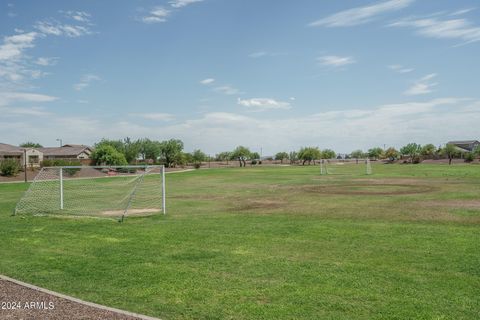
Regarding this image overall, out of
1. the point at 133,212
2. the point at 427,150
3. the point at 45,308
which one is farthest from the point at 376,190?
the point at 427,150

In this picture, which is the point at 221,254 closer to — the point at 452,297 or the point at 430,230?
the point at 452,297

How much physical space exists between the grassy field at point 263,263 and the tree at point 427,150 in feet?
398

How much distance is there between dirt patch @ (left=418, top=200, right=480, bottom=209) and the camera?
1762 centimetres

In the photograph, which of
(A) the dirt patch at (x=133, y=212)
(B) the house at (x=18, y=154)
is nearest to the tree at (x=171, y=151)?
(B) the house at (x=18, y=154)

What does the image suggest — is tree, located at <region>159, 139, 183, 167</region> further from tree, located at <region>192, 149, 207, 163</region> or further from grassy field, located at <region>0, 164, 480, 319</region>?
grassy field, located at <region>0, 164, 480, 319</region>

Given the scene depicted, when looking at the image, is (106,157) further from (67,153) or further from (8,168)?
(67,153)

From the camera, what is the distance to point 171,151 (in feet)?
321

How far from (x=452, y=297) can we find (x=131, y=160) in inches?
3532

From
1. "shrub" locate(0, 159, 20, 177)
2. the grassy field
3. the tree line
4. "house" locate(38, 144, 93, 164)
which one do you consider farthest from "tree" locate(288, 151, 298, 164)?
the grassy field

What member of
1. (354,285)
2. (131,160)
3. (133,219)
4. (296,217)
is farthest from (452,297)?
(131,160)

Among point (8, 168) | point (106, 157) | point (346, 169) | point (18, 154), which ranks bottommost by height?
point (346, 169)

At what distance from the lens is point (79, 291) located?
7.19 m

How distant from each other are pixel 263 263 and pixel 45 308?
4.20 metres

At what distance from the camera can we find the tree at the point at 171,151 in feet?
320
